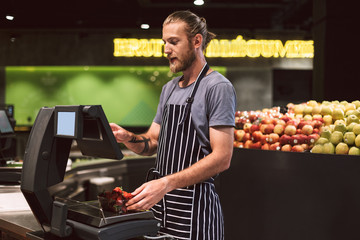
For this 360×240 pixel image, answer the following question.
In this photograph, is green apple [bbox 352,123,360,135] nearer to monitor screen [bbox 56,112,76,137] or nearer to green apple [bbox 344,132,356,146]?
green apple [bbox 344,132,356,146]

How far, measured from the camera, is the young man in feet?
5.56

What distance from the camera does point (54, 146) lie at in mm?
1367

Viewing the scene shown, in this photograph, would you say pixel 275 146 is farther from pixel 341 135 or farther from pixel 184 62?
pixel 184 62

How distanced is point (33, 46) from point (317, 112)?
6.93 m

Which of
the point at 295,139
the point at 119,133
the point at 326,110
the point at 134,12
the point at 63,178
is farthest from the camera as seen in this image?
the point at 134,12

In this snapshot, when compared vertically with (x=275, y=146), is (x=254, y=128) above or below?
above

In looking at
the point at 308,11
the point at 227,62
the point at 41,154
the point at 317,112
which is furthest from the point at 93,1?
the point at 41,154

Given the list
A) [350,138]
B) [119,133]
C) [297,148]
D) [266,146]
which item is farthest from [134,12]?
[119,133]

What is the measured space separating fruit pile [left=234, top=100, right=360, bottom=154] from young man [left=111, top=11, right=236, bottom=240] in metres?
1.60

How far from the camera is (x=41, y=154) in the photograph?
52.6 inches

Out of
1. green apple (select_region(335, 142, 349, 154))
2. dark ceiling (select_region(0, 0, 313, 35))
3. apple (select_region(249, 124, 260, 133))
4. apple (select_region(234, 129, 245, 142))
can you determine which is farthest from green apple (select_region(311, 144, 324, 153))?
dark ceiling (select_region(0, 0, 313, 35))

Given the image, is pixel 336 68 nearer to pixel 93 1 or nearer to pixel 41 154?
pixel 41 154

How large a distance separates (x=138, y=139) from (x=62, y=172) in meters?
0.60

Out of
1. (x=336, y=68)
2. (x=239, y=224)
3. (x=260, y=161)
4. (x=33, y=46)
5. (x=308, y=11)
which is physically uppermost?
(x=308, y=11)
